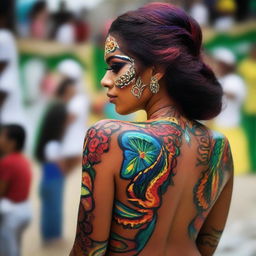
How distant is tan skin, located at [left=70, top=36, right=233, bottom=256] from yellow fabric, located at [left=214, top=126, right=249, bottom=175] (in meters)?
5.53

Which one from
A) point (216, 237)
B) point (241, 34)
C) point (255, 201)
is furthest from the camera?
point (241, 34)

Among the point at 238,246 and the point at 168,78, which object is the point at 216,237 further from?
the point at 238,246

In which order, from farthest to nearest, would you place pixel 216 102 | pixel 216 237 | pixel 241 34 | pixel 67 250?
pixel 241 34 → pixel 67 250 → pixel 216 237 → pixel 216 102

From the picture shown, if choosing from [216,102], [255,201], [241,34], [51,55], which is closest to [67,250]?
[51,55]

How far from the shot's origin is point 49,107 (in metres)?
5.82

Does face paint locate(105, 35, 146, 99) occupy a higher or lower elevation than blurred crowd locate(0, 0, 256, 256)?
higher

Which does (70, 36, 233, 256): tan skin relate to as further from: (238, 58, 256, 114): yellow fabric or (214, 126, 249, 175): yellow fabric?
(238, 58, 256, 114): yellow fabric

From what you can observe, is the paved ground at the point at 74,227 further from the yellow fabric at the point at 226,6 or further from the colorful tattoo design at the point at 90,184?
the colorful tattoo design at the point at 90,184

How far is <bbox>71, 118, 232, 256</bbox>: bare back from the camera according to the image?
186 cm

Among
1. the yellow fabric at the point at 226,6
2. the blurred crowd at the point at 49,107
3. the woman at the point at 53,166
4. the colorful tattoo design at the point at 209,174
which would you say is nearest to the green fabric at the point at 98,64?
the blurred crowd at the point at 49,107

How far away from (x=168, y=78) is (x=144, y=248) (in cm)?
58

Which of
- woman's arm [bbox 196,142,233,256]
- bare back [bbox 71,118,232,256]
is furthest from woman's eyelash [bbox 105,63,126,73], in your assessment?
woman's arm [bbox 196,142,233,256]

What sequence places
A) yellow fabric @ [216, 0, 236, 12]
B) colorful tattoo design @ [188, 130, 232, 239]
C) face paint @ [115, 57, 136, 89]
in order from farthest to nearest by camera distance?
yellow fabric @ [216, 0, 236, 12] < colorful tattoo design @ [188, 130, 232, 239] < face paint @ [115, 57, 136, 89]

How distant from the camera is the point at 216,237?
7.68ft
